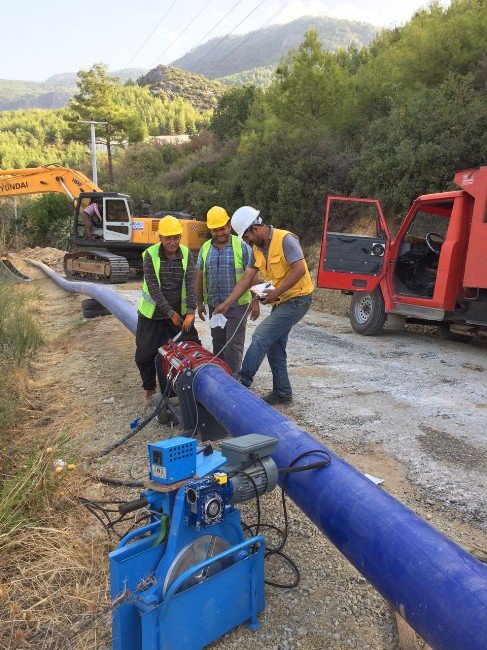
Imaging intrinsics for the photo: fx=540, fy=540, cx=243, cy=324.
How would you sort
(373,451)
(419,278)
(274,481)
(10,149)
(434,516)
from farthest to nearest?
(10,149) → (419,278) → (373,451) → (434,516) → (274,481)

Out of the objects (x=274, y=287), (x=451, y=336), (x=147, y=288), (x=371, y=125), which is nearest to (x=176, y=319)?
(x=147, y=288)

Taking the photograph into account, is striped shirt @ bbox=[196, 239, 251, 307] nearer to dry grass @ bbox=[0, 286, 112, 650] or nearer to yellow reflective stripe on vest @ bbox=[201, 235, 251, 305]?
yellow reflective stripe on vest @ bbox=[201, 235, 251, 305]

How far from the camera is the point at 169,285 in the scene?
15.9 ft

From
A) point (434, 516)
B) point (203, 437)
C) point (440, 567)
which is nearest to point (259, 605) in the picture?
point (440, 567)

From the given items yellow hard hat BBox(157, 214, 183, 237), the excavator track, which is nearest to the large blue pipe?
yellow hard hat BBox(157, 214, 183, 237)

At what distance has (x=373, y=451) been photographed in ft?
13.3

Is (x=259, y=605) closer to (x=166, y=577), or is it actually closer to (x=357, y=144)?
(x=166, y=577)

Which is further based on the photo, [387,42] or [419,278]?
[387,42]

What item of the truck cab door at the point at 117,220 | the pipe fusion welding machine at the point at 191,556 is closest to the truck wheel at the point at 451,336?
the pipe fusion welding machine at the point at 191,556

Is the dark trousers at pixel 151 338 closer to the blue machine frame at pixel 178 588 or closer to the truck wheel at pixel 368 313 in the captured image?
the blue machine frame at pixel 178 588

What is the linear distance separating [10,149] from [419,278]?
73123 mm

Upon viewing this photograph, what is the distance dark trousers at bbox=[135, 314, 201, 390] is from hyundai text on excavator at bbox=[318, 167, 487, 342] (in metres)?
3.89

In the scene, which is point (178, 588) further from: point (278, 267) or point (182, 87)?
point (182, 87)

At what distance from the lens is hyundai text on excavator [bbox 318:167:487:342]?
6.83 metres
